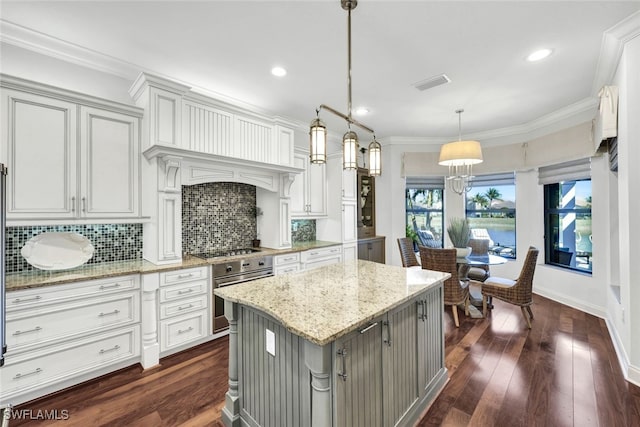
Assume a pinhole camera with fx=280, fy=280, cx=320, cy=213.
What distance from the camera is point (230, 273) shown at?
10.3 feet

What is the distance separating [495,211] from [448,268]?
2789 millimetres

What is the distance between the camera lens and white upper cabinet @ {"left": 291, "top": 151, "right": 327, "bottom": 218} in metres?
4.33

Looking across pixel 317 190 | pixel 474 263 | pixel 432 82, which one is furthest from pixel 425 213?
pixel 432 82

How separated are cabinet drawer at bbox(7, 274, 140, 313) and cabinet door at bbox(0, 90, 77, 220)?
60 centimetres

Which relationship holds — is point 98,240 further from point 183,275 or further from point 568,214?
point 568,214

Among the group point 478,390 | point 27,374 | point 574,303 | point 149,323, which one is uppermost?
point 149,323

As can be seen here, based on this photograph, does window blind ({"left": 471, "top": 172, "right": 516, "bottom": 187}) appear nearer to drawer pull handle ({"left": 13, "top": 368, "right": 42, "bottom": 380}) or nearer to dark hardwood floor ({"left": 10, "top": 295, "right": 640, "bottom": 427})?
dark hardwood floor ({"left": 10, "top": 295, "right": 640, "bottom": 427})

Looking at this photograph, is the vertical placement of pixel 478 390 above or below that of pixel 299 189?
below

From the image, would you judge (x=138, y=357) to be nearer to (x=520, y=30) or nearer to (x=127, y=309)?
(x=127, y=309)

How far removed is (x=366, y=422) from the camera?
150 centimetres

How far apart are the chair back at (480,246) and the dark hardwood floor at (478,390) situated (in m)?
1.56

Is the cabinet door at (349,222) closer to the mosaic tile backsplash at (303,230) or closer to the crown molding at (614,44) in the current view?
the mosaic tile backsplash at (303,230)

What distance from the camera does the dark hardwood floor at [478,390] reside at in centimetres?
193

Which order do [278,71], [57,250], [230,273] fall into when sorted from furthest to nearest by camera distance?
[230,273], [278,71], [57,250]
